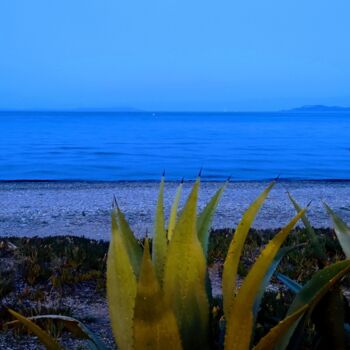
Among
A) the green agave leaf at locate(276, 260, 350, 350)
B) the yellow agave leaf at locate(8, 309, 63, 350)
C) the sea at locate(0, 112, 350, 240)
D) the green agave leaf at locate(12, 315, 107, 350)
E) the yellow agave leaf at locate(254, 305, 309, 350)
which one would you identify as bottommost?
the sea at locate(0, 112, 350, 240)

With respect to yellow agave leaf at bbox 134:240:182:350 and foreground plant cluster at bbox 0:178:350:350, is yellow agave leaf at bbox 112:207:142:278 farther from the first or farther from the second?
yellow agave leaf at bbox 134:240:182:350

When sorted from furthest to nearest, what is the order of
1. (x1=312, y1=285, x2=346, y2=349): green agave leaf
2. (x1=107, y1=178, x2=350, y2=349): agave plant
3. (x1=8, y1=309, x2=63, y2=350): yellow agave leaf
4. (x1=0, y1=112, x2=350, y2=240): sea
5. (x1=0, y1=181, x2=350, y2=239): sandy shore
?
(x1=0, y1=112, x2=350, y2=240): sea
(x1=0, y1=181, x2=350, y2=239): sandy shore
(x1=312, y1=285, x2=346, y2=349): green agave leaf
(x1=8, y1=309, x2=63, y2=350): yellow agave leaf
(x1=107, y1=178, x2=350, y2=349): agave plant

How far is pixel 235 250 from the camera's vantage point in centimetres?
186

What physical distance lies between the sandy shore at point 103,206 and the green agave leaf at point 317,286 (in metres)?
6.53

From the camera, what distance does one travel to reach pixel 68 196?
18.5 meters

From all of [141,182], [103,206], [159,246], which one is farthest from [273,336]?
[141,182]

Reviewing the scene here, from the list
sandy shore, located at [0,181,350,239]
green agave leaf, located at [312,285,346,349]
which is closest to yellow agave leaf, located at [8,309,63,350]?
green agave leaf, located at [312,285,346,349]

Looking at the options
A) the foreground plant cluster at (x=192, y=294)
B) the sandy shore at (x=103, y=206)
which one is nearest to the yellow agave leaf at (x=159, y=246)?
the foreground plant cluster at (x=192, y=294)

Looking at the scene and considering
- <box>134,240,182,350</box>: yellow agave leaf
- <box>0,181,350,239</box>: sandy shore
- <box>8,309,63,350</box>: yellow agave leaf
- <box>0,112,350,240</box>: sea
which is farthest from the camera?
<box>0,112,350,240</box>: sea

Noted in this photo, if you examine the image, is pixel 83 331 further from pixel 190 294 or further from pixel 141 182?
pixel 141 182

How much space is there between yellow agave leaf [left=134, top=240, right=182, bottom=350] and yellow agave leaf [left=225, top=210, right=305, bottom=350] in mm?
174

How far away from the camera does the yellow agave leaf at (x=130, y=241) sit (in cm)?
209

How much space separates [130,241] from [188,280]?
0.34 m

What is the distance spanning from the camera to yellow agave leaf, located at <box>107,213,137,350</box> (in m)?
1.84
